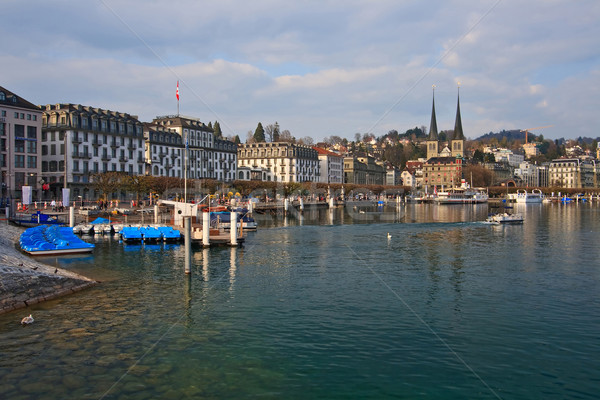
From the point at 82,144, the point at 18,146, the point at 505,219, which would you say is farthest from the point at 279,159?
the point at 505,219

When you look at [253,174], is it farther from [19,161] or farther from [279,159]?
[19,161]

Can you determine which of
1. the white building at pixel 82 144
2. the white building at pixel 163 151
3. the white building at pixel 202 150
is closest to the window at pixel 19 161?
the white building at pixel 82 144

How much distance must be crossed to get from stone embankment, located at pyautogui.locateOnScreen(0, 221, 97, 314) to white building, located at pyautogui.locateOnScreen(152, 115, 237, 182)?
97102 millimetres

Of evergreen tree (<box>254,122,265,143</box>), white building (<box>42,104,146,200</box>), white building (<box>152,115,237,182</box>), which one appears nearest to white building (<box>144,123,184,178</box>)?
white building (<box>152,115,237,182</box>)

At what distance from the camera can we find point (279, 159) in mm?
175125

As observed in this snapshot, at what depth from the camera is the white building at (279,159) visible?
572ft

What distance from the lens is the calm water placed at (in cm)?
1623

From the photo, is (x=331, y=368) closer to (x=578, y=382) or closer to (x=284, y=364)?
(x=284, y=364)

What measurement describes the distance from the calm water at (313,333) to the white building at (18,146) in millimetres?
54081

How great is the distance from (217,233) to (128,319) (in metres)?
28.9

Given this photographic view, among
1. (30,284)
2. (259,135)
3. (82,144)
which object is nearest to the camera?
(30,284)

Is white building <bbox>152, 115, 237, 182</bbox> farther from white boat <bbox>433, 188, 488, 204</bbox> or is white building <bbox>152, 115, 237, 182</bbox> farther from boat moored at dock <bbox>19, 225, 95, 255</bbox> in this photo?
white boat <bbox>433, 188, 488, 204</bbox>

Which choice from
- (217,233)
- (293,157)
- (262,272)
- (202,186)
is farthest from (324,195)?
(262,272)

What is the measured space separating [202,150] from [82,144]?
3861cm
